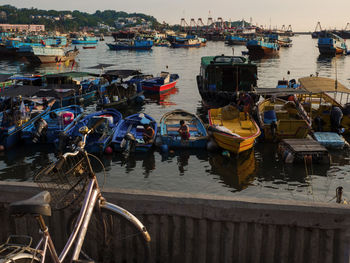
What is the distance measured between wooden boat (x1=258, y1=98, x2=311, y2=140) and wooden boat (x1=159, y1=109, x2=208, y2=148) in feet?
12.6

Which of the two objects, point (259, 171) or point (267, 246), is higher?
point (267, 246)

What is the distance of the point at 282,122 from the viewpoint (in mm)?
19266

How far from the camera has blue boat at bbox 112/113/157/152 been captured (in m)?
17.8

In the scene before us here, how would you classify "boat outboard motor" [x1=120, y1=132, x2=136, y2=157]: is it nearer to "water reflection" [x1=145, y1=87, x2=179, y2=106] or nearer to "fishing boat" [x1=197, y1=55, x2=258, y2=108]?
"fishing boat" [x1=197, y1=55, x2=258, y2=108]

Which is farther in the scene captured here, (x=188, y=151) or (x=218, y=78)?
(x=218, y=78)

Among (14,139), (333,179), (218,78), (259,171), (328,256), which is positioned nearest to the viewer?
(328,256)

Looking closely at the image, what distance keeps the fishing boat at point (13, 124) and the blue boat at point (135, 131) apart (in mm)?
5875

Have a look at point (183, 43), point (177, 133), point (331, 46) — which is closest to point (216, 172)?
point (177, 133)

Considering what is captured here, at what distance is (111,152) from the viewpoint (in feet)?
58.6

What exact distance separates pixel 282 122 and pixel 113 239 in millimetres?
15969

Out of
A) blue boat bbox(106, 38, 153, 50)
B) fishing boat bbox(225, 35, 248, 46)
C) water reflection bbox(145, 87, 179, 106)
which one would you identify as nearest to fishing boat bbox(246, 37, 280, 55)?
blue boat bbox(106, 38, 153, 50)

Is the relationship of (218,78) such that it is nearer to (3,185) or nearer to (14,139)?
(14,139)

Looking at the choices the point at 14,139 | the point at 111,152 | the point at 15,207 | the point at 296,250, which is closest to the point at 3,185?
the point at 15,207

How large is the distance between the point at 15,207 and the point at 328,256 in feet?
14.5
